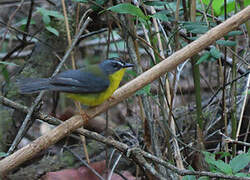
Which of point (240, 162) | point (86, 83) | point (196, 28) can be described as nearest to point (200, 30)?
point (196, 28)

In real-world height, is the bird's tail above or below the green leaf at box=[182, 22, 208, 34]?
below

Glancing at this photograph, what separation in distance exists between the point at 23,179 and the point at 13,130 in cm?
65

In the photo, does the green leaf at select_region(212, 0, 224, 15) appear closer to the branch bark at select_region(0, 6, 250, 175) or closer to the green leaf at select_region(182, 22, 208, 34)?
the green leaf at select_region(182, 22, 208, 34)

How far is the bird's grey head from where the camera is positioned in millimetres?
2863

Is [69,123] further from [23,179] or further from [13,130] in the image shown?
[13,130]

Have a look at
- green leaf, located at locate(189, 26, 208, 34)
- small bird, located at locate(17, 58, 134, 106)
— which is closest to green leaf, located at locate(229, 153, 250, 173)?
green leaf, located at locate(189, 26, 208, 34)

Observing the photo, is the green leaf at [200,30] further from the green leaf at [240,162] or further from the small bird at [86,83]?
the green leaf at [240,162]

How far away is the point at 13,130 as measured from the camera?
3.72 meters

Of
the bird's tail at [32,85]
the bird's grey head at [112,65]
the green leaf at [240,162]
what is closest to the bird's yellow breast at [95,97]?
the bird's grey head at [112,65]

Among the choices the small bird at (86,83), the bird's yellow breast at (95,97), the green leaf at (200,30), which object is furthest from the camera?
the bird's yellow breast at (95,97)

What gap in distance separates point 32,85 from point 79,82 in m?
0.41

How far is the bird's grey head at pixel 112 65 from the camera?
286cm

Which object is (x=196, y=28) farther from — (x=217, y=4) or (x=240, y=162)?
(x=240, y=162)

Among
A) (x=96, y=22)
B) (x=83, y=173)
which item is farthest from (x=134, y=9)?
(x=96, y=22)
